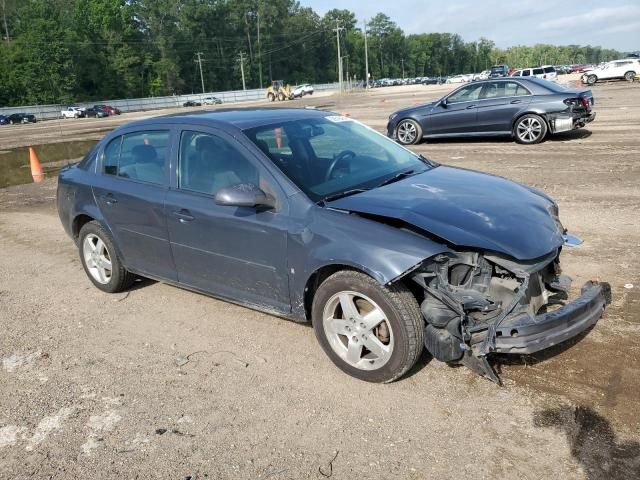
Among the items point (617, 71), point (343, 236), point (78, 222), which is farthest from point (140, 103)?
point (343, 236)

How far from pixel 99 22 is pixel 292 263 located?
115373mm

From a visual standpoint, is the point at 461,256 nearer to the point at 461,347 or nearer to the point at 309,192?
the point at 461,347

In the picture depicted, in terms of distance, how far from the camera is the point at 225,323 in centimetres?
449

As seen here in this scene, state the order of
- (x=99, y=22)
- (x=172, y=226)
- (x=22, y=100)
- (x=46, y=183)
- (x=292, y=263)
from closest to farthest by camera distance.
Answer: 1. (x=292, y=263)
2. (x=172, y=226)
3. (x=46, y=183)
4. (x=22, y=100)
5. (x=99, y=22)

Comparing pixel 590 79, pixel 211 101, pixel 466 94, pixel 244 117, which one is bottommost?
pixel 244 117

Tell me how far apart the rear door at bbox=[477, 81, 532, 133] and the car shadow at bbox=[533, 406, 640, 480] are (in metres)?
10.6

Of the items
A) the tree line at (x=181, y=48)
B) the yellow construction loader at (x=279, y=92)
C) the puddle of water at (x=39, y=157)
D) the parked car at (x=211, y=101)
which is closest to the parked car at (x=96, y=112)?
the parked car at (x=211, y=101)

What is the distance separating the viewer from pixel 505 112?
41.4 feet

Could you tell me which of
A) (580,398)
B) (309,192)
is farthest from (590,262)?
(309,192)

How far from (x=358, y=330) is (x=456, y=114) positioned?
36.3 feet

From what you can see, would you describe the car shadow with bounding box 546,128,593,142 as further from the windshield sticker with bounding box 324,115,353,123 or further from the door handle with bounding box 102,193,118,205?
the door handle with bounding box 102,193,118,205

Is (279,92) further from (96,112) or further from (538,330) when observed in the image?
(538,330)

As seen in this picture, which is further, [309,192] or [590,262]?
[590,262]

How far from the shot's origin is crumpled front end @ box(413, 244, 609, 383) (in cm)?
307
